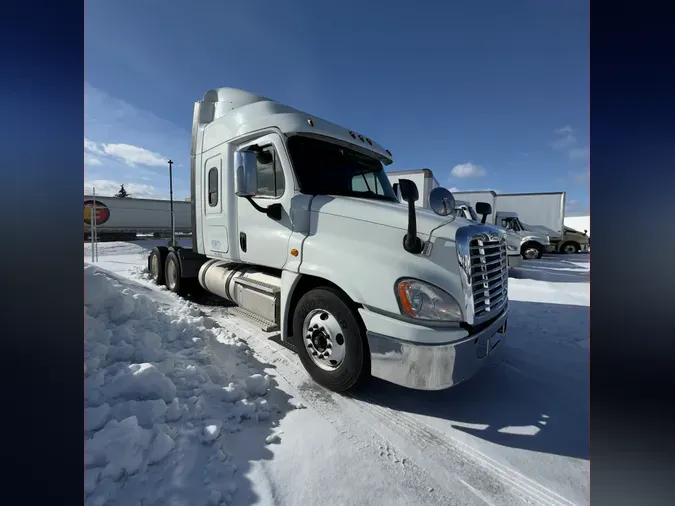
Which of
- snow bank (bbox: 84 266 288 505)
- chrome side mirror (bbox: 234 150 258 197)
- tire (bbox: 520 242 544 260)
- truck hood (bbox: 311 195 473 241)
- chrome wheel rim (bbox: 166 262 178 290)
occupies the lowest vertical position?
snow bank (bbox: 84 266 288 505)

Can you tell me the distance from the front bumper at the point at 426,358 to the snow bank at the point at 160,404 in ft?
3.50

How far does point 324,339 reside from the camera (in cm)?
286

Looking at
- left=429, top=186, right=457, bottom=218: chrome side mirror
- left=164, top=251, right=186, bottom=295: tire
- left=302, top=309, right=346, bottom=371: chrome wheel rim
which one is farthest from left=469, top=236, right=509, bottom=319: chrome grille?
left=164, top=251, right=186, bottom=295: tire

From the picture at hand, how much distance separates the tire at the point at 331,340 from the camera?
2.57m

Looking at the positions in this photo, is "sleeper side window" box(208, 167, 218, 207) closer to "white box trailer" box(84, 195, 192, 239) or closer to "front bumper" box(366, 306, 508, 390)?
"front bumper" box(366, 306, 508, 390)

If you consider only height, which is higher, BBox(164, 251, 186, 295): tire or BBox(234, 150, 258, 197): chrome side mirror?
BBox(234, 150, 258, 197): chrome side mirror

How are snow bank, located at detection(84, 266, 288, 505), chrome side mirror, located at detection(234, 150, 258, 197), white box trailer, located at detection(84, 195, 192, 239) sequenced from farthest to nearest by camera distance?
white box trailer, located at detection(84, 195, 192, 239), chrome side mirror, located at detection(234, 150, 258, 197), snow bank, located at detection(84, 266, 288, 505)

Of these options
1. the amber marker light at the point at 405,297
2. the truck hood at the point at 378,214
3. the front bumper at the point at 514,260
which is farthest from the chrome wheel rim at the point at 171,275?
the front bumper at the point at 514,260

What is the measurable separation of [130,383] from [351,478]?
197cm

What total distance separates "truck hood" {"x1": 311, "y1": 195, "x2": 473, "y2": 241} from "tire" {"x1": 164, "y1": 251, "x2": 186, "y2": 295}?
14.5 ft

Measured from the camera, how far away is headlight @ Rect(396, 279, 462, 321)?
2277 millimetres
